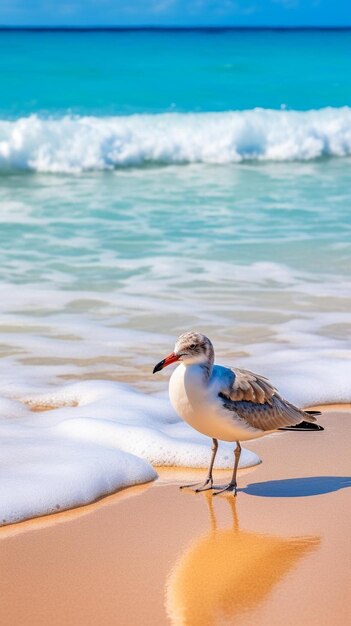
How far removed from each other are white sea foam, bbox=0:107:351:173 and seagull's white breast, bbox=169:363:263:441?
12.7 meters

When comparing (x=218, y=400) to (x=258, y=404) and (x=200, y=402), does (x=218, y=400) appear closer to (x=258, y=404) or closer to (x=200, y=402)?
(x=200, y=402)

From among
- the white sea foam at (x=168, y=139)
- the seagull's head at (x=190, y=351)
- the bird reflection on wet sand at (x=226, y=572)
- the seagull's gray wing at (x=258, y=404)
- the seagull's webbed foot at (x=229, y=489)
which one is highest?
the white sea foam at (x=168, y=139)

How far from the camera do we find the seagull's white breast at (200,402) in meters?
4.35

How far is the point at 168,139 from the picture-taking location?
1911 centimetres

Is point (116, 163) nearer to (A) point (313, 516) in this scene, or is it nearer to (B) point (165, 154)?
(B) point (165, 154)

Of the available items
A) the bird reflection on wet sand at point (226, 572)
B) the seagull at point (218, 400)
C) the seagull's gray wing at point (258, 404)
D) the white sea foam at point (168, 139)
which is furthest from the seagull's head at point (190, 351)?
the white sea foam at point (168, 139)

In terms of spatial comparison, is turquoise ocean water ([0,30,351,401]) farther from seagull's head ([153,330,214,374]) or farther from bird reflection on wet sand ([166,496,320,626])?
bird reflection on wet sand ([166,496,320,626])

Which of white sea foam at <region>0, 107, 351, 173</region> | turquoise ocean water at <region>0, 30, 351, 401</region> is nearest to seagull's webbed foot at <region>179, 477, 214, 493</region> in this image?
turquoise ocean water at <region>0, 30, 351, 401</region>

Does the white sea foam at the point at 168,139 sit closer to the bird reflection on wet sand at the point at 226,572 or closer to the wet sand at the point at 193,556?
the wet sand at the point at 193,556

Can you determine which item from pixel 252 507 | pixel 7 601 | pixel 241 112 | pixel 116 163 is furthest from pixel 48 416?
pixel 241 112

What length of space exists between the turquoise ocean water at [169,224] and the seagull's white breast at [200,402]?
1377 millimetres

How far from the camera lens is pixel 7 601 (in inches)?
135

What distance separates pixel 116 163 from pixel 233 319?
34.9 feet

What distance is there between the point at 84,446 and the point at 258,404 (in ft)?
2.62
